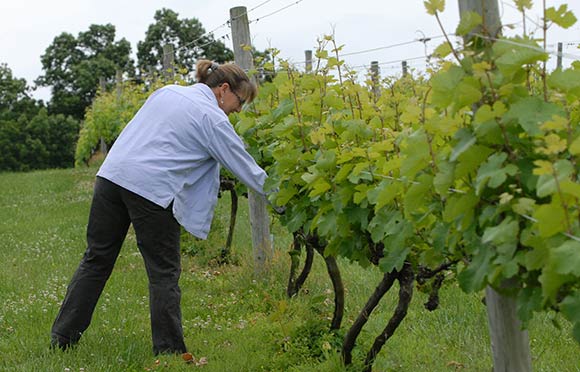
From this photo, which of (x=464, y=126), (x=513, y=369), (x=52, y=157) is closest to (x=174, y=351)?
(x=513, y=369)

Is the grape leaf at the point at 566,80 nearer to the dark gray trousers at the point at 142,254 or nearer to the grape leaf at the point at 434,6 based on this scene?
the grape leaf at the point at 434,6

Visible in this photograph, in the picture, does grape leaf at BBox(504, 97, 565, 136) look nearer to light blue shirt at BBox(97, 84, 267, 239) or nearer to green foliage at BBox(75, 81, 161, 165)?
light blue shirt at BBox(97, 84, 267, 239)

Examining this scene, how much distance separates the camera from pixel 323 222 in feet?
11.1

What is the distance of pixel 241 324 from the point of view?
5.05 m

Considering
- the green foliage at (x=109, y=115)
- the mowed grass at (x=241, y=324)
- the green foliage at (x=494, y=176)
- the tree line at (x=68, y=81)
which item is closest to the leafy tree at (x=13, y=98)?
the tree line at (x=68, y=81)

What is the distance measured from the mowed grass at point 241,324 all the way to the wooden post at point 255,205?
0.37 ft

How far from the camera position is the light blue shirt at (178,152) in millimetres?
4207

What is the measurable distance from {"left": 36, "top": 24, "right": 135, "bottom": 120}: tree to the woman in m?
37.2

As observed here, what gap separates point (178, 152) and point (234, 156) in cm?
36

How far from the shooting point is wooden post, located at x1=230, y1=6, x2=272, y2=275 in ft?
20.2

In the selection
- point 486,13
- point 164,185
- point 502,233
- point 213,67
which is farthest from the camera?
point 213,67

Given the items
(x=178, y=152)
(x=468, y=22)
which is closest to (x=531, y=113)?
(x=468, y=22)

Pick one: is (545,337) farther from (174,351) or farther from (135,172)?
(135,172)

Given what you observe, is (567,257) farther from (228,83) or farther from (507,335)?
(228,83)
